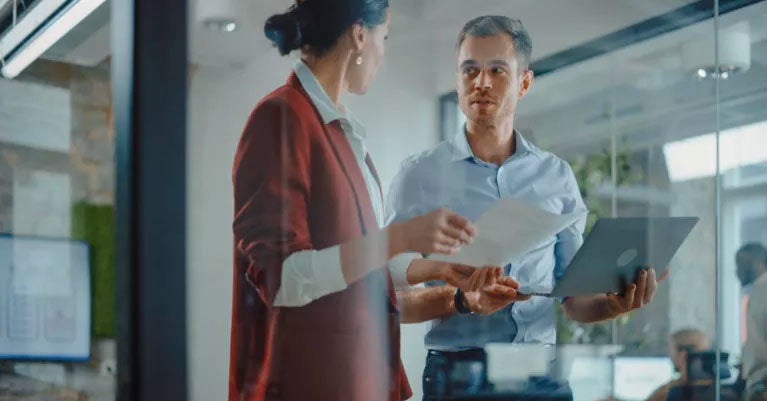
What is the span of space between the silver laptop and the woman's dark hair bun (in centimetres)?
73

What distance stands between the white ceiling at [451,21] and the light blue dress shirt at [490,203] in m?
0.25

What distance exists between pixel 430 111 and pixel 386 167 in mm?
167

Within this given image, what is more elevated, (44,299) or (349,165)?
(349,165)

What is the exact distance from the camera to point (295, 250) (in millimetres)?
1986

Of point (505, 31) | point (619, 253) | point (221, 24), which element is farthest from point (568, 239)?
point (221, 24)

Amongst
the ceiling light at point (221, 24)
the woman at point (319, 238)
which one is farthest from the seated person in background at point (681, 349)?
the ceiling light at point (221, 24)

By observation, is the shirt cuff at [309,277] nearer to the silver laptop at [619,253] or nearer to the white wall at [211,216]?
the white wall at [211,216]

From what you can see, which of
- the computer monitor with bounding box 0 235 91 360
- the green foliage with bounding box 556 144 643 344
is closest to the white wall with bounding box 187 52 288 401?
the computer monitor with bounding box 0 235 91 360

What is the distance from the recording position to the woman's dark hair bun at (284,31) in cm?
204

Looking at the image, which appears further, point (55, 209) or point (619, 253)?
point (55, 209)

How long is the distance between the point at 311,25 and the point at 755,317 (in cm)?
144

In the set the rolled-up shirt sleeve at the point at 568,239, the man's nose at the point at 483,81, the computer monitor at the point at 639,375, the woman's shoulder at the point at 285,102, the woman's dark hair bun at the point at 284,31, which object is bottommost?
the computer monitor at the point at 639,375

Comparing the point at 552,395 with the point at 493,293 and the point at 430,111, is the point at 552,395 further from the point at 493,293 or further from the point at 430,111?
the point at 430,111

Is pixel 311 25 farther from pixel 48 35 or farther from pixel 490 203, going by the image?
pixel 48 35
